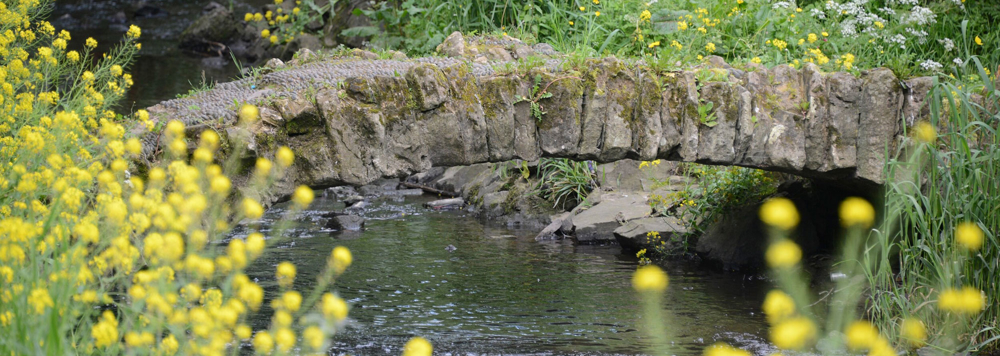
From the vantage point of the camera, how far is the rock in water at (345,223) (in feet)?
29.0

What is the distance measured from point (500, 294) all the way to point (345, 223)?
282 centimetres

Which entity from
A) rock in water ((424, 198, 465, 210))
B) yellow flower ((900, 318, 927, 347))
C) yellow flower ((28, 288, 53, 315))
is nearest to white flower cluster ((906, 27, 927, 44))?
yellow flower ((900, 318, 927, 347))

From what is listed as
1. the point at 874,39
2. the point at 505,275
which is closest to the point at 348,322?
the point at 505,275

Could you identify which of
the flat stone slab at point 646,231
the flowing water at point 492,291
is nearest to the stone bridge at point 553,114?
the flowing water at point 492,291

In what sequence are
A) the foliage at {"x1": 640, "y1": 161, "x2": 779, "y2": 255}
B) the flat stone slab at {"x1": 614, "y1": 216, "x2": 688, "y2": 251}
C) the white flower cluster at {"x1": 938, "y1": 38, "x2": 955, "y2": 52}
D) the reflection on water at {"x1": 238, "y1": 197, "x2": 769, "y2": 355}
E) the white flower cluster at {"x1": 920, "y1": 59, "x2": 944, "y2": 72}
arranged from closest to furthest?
the reflection on water at {"x1": 238, "y1": 197, "x2": 769, "y2": 355} → the white flower cluster at {"x1": 920, "y1": 59, "x2": 944, "y2": 72} → the foliage at {"x1": 640, "y1": 161, "x2": 779, "y2": 255} → the white flower cluster at {"x1": 938, "y1": 38, "x2": 955, "y2": 52} → the flat stone slab at {"x1": 614, "y1": 216, "x2": 688, "y2": 251}

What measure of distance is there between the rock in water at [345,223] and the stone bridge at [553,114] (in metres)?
3.00

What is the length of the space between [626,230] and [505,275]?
5.21 ft

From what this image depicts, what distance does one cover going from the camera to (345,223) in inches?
350

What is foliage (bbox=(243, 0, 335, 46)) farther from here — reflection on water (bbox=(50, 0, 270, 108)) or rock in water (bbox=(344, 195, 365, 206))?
rock in water (bbox=(344, 195, 365, 206))

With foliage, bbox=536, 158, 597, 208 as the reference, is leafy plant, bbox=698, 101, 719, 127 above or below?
above

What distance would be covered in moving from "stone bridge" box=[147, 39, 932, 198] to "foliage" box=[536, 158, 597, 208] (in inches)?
146

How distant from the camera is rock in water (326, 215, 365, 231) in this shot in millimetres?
8852

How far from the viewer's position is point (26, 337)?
2236 millimetres

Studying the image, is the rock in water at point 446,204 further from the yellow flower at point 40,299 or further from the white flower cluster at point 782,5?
the yellow flower at point 40,299
